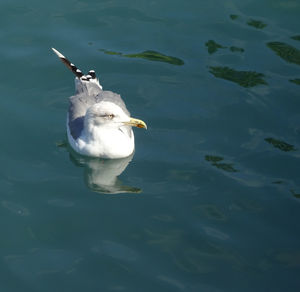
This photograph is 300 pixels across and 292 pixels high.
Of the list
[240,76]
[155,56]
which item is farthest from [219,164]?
[155,56]

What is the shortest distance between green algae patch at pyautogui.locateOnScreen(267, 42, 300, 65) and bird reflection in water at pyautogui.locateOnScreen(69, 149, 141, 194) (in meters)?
3.44

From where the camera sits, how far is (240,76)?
1002cm

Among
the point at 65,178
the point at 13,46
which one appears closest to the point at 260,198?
the point at 65,178

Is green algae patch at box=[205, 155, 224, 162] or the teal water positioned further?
green algae patch at box=[205, 155, 224, 162]

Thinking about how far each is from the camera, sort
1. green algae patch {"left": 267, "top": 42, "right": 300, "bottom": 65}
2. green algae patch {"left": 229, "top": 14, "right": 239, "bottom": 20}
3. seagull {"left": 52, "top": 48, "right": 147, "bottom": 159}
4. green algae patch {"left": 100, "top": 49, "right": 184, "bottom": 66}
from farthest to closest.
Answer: green algae patch {"left": 229, "top": 14, "right": 239, "bottom": 20} → green algae patch {"left": 267, "top": 42, "right": 300, "bottom": 65} → green algae patch {"left": 100, "top": 49, "right": 184, "bottom": 66} → seagull {"left": 52, "top": 48, "right": 147, "bottom": 159}

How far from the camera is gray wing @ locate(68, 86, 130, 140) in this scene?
342 inches

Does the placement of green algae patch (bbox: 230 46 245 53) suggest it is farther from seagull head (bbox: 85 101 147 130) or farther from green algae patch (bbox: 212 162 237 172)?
seagull head (bbox: 85 101 147 130)

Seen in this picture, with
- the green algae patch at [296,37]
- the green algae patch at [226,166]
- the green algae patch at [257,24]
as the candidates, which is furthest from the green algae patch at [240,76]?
the green algae patch at [226,166]

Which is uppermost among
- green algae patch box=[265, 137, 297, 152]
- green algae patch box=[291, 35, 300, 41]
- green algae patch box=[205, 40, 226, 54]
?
green algae patch box=[291, 35, 300, 41]

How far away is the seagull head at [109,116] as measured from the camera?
8.27 meters

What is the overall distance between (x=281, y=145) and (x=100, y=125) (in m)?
2.47

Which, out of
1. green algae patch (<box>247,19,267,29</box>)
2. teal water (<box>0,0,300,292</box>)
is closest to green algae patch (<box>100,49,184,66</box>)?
teal water (<box>0,0,300,292</box>)

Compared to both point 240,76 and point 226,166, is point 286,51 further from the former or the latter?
point 226,166

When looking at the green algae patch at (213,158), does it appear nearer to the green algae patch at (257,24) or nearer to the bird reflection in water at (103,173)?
the bird reflection in water at (103,173)
